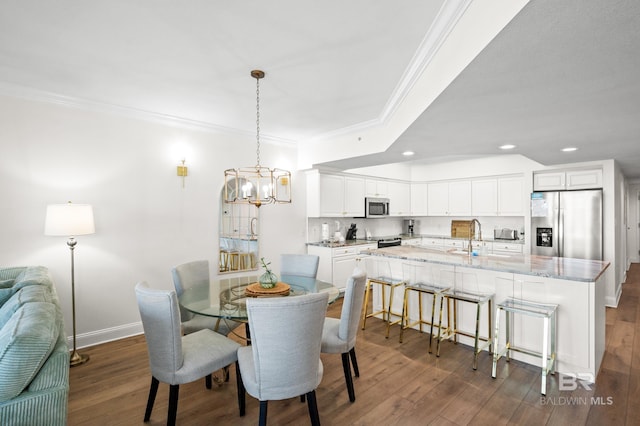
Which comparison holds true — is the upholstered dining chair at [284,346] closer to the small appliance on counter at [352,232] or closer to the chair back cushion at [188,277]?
the chair back cushion at [188,277]

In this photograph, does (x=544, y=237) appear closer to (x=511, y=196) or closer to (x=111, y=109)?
(x=511, y=196)

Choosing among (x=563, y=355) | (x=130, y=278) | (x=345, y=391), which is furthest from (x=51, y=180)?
(x=563, y=355)

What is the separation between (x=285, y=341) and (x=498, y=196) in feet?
19.2

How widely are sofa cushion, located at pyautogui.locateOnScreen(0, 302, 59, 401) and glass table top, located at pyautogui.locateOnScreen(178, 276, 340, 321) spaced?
94 centimetres

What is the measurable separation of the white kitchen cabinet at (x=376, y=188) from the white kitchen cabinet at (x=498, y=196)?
69.4 inches

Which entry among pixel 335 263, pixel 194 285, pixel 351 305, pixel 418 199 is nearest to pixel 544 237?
pixel 418 199

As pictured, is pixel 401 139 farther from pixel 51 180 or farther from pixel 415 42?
pixel 51 180

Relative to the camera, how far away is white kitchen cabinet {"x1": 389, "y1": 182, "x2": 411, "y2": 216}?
697cm

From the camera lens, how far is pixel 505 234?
6.47 meters

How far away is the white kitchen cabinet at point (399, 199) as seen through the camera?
274 inches

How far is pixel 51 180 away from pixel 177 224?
1297 mm

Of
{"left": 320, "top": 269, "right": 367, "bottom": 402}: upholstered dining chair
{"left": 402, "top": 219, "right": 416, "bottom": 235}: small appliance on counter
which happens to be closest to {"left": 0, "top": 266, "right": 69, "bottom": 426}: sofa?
{"left": 320, "top": 269, "right": 367, "bottom": 402}: upholstered dining chair

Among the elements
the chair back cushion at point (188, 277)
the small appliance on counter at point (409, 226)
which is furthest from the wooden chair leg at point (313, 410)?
the small appliance on counter at point (409, 226)

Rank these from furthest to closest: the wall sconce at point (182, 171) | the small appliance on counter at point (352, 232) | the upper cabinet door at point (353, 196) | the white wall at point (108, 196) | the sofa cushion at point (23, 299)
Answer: the small appliance on counter at point (352, 232)
the upper cabinet door at point (353, 196)
the wall sconce at point (182, 171)
the white wall at point (108, 196)
the sofa cushion at point (23, 299)
